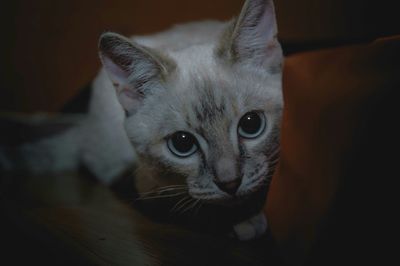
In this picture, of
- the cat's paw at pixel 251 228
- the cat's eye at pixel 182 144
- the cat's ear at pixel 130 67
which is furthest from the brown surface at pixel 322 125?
the cat's ear at pixel 130 67

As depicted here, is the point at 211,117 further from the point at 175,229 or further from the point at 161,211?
the point at 161,211

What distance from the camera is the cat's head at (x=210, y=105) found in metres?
1.11

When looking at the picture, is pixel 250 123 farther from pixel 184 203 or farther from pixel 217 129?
pixel 184 203

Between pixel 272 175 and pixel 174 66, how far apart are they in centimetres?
44

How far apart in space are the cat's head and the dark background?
0.21 m

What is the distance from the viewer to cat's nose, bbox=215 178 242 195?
107 centimetres

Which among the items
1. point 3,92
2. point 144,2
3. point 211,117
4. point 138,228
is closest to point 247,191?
point 211,117

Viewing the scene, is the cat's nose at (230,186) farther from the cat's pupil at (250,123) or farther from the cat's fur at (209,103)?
the cat's pupil at (250,123)

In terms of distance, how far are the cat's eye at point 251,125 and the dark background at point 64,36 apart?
331mm

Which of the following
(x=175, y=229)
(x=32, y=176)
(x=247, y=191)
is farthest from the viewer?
(x=32, y=176)

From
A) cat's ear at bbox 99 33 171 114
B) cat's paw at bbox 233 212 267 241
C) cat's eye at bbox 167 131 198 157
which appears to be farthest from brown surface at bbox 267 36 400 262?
cat's ear at bbox 99 33 171 114

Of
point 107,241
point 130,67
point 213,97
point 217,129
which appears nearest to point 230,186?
point 217,129

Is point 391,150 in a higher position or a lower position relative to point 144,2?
lower

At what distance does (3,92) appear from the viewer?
2.69 metres
